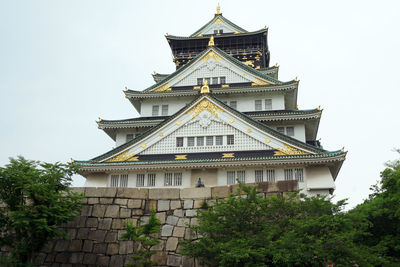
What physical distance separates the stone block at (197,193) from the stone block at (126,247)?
288cm

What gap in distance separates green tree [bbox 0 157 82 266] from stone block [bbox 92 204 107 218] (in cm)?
152

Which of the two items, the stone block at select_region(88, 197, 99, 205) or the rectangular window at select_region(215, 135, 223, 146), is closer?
the stone block at select_region(88, 197, 99, 205)

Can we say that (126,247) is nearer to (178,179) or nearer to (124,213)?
(124,213)

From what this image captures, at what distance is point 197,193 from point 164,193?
1461mm

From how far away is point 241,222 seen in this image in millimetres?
12805

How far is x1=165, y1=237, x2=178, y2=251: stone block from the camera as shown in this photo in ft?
50.5

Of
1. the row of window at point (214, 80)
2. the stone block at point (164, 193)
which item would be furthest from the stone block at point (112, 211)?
the row of window at point (214, 80)

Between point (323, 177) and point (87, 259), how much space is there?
14.2 meters

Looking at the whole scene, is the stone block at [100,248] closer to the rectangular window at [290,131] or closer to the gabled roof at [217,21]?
the rectangular window at [290,131]

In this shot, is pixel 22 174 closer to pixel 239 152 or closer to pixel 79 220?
pixel 79 220

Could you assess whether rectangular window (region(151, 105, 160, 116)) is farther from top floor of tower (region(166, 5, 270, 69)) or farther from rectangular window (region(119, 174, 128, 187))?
rectangular window (region(119, 174, 128, 187))

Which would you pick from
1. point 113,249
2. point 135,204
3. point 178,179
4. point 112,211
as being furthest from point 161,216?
point 178,179

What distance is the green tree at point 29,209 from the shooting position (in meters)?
13.9

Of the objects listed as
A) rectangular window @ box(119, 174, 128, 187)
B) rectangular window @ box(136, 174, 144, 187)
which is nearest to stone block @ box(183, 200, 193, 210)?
rectangular window @ box(136, 174, 144, 187)
